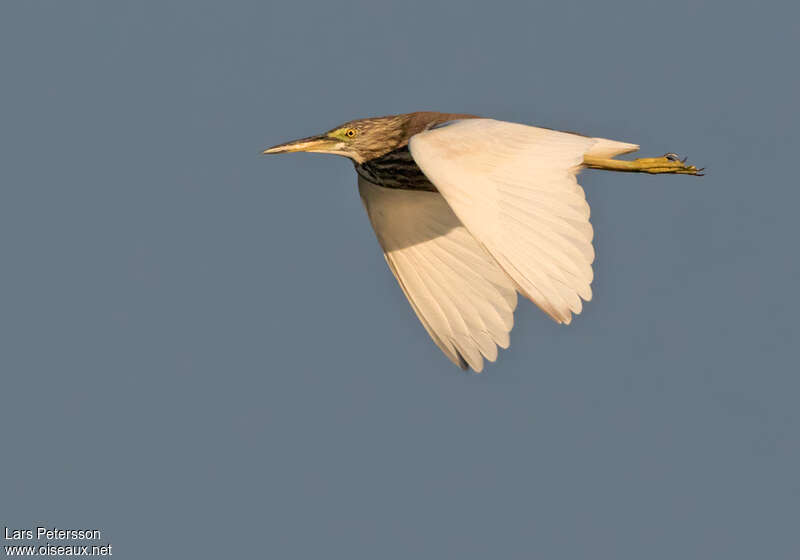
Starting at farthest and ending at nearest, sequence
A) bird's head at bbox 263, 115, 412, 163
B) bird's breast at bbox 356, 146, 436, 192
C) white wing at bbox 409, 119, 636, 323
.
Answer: bird's head at bbox 263, 115, 412, 163, bird's breast at bbox 356, 146, 436, 192, white wing at bbox 409, 119, 636, 323

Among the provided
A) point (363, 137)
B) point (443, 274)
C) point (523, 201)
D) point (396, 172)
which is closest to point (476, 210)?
point (523, 201)

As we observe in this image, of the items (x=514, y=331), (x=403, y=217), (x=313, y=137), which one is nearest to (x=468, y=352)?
(x=514, y=331)

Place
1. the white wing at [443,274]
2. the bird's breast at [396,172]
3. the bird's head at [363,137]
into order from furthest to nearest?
the white wing at [443,274], the bird's head at [363,137], the bird's breast at [396,172]

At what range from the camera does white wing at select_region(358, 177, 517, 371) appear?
11.7 m

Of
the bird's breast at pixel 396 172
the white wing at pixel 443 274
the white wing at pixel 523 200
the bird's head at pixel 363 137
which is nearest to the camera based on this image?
the white wing at pixel 523 200

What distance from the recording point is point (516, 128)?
33.6 feet

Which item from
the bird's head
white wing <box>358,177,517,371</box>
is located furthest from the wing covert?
white wing <box>358,177,517,371</box>

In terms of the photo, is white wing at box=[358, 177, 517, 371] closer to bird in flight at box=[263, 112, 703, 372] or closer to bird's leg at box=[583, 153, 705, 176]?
bird in flight at box=[263, 112, 703, 372]

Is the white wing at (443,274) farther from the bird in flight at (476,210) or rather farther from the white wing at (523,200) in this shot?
the white wing at (523,200)

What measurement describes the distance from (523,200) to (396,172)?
2082mm

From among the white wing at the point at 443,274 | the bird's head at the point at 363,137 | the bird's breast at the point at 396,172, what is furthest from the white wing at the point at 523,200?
the white wing at the point at 443,274

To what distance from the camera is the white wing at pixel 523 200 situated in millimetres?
9156

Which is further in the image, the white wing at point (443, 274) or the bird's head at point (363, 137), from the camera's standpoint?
the white wing at point (443, 274)

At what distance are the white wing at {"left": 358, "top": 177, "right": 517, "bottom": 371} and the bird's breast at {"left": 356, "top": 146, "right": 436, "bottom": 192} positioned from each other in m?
0.21
